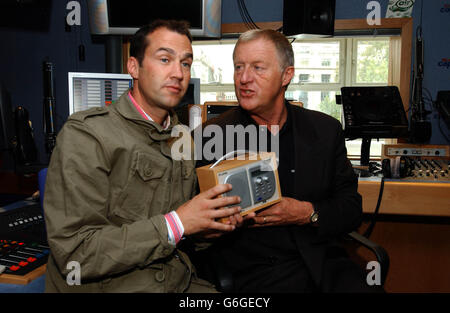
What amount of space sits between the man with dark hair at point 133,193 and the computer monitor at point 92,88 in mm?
1065

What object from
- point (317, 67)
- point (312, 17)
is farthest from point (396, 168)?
point (317, 67)

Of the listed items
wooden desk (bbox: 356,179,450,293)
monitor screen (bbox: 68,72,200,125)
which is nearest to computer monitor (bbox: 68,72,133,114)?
monitor screen (bbox: 68,72,200,125)

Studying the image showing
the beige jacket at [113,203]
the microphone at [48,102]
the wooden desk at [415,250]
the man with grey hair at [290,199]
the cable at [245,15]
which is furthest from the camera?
the cable at [245,15]

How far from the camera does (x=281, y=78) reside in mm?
1591

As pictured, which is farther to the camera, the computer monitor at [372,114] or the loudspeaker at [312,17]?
the loudspeaker at [312,17]

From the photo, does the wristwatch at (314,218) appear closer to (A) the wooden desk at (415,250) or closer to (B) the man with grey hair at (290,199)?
(B) the man with grey hair at (290,199)

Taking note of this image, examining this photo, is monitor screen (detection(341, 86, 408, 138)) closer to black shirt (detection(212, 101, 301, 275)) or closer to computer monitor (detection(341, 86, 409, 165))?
computer monitor (detection(341, 86, 409, 165))

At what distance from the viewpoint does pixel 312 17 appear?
2480 millimetres

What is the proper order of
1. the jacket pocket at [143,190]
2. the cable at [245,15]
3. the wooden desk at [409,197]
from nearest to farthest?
the jacket pocket at [143,190] → the wooden desk at [409,197] → the cable at [245,15]

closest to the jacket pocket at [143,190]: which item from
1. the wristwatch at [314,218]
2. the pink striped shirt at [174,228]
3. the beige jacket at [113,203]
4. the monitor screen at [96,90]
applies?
the beige jacket at [113,203]

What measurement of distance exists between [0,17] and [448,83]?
3.68m

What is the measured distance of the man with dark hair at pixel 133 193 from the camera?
3.30ft

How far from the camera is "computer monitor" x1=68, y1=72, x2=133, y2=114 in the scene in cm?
226
